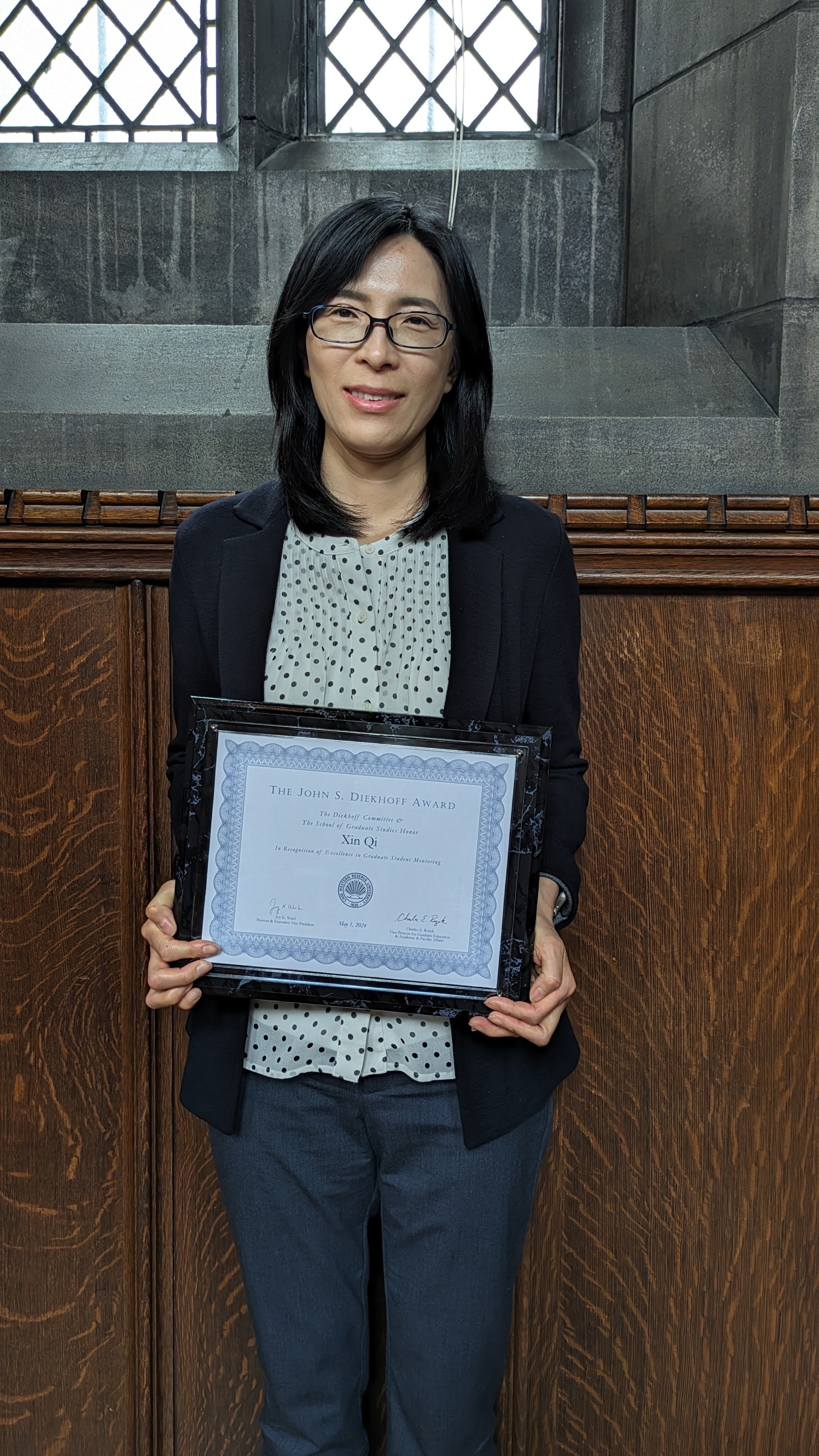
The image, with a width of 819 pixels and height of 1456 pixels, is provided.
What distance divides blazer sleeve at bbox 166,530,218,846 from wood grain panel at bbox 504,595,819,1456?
610mm

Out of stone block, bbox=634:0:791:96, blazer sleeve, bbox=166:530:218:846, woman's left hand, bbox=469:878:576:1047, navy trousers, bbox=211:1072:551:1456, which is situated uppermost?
stone block, bbox=634:0:791:96

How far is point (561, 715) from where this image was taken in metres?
1.15

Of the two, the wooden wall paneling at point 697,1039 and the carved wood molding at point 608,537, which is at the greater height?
the carved wood molding at point 608,537

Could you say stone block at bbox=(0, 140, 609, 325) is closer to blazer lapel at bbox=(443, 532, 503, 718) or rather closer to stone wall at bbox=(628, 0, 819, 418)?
stone wall at bbox=(628, 0, 819, 418)

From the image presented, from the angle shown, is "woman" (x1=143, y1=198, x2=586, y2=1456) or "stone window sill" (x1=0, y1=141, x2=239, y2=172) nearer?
"woman" (x1=143, y1=198, x2=586, y2=1456)

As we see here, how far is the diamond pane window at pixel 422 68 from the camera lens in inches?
77.1

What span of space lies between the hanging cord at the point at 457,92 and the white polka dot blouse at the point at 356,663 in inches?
38.6

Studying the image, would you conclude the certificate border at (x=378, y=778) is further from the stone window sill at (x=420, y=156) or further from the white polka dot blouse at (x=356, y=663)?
the stone window sill at (x=420, y=156)

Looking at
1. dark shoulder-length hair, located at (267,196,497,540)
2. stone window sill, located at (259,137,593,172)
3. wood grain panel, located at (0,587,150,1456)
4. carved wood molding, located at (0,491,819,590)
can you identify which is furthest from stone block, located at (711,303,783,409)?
wood grain panel, located at (0,587,150,1456)


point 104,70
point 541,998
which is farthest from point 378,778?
point 104,70

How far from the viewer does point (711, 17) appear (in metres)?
1.66

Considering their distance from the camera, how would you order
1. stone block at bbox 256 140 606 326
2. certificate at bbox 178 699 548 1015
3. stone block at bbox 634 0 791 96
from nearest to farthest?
certificate at bbox 178 699 548 1015 < stone block at bbox 634 0 791 96 < stone block at bbox 256 140 606 326

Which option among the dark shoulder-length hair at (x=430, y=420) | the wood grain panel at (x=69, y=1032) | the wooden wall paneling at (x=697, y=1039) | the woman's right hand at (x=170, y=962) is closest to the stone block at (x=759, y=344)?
the wooden wall paneling at (x=697, y=1039)

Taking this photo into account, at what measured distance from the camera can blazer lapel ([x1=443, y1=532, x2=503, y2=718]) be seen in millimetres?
1099
